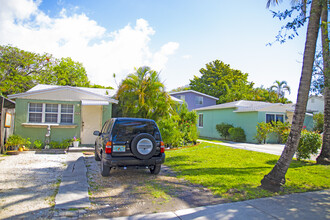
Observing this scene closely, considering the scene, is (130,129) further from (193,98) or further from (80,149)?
(193,98)

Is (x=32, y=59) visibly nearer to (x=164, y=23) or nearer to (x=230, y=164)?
(x=164, y=23)

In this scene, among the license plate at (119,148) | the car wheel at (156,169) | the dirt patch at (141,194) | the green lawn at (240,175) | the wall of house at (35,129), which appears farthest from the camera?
the wall of house at (35,129)

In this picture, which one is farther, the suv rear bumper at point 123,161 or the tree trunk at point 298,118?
the suv rear bumper at point 123,161

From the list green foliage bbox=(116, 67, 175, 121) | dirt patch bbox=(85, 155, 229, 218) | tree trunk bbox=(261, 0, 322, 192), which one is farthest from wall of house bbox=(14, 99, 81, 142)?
tree trunk bbox=(261, 0, 322, 192)

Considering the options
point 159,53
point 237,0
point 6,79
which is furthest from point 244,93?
point 6,79

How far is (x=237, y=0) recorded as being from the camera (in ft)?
29.9

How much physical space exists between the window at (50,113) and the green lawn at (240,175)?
20.8 ft

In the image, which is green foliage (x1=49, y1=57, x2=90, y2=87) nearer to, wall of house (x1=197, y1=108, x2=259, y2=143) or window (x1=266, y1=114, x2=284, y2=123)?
wall of house (x1=197, y1=108, x2=259, y2=143)

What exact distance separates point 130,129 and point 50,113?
24.5ft

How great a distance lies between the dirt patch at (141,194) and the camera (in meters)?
4.23

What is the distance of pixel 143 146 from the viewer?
5988 mm

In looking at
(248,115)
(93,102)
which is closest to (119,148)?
(93,102)

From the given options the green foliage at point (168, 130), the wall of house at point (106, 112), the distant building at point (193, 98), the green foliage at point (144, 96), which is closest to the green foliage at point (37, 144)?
the wall of house at point (106, 112)

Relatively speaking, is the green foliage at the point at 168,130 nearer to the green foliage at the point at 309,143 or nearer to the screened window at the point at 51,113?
the screened window at the point at 51,113
